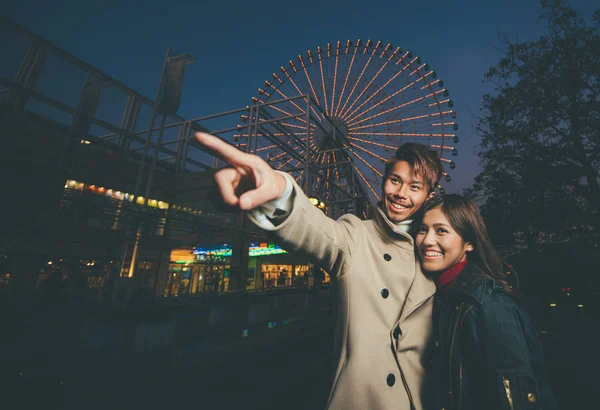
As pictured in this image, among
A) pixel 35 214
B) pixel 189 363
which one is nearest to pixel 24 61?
pixel 35 214

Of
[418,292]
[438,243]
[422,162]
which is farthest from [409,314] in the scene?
[422,162]

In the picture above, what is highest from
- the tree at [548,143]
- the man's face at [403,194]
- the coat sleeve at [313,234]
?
the tree at [548,143]

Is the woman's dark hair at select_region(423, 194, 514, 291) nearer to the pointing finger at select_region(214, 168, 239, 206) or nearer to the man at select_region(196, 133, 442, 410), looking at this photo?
the man at select_region(196, 133, 442, 410)

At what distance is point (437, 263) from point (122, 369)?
522 cm

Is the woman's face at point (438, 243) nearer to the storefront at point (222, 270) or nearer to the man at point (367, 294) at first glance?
the man at point (367, 294)

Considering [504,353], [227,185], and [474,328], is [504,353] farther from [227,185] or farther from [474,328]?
[227,185]

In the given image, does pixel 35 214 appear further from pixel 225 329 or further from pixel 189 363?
pixel 225 329

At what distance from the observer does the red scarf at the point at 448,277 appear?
1567 millimetres

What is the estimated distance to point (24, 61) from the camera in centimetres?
1037

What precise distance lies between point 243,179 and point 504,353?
1426mm

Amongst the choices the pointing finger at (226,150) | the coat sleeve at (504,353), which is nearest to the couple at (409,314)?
the coat sleeve at (504,353)

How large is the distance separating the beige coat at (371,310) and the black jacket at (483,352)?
0.37ft

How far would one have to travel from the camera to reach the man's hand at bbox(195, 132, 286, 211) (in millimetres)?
914

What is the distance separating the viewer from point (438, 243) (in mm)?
1582
